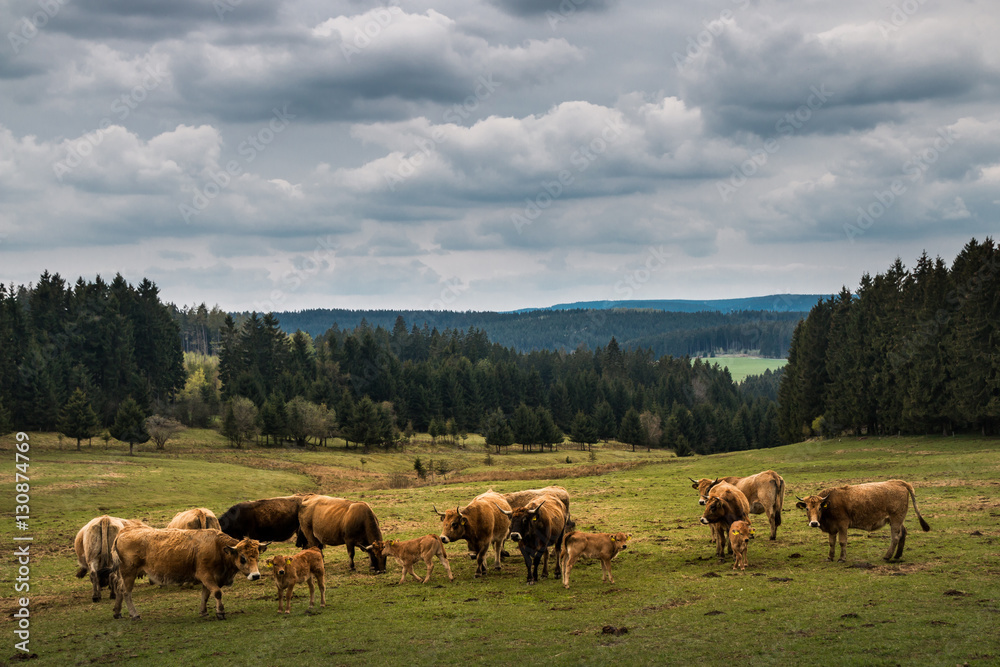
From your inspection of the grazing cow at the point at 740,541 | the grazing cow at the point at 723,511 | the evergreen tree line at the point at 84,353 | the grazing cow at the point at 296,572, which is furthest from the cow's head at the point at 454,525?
the evergreen tree line at the point at 84,353

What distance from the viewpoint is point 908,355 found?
6819 centimetres

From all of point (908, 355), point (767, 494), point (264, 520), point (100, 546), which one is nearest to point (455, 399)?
point (908, 355)

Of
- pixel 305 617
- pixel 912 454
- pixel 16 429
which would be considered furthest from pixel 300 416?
pixel 305 617

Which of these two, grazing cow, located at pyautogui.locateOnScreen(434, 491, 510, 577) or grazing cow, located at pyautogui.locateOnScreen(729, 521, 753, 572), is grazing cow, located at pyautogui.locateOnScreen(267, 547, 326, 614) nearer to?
grazing cow, located at pyautogui.locateOnScreen(434, 491, 510, 577)

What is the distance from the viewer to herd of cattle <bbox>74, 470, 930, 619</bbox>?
16.8 metres

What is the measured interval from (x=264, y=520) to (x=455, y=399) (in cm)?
11303

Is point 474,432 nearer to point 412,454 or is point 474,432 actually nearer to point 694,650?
point 412,454

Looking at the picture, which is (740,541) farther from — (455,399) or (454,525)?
(455,399)

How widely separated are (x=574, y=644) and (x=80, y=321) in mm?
114188

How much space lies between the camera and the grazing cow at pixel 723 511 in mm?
20359

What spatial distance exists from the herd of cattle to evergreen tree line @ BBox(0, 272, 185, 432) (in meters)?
71.1

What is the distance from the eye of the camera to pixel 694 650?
41.2 feet

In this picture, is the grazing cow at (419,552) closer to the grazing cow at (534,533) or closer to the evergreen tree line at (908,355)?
the grazing cow at (534,533)

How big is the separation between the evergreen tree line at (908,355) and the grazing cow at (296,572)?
196ft
